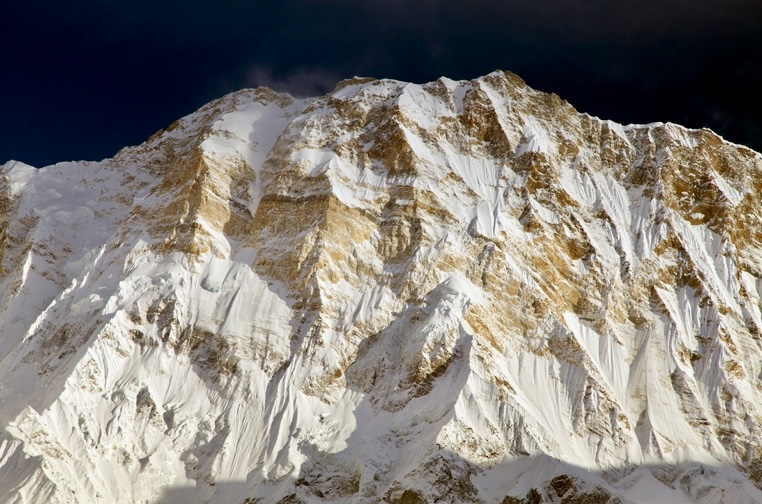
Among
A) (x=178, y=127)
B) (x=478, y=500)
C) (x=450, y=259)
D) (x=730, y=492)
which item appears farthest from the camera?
(x=178, y=127)

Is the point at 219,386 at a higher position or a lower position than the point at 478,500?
higher

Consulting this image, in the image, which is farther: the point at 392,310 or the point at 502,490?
the point at 392,310

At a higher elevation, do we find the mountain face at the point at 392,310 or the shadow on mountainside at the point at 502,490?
the mountain face at the point at 392,310

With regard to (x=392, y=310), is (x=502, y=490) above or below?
below

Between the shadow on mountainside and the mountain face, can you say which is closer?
the shadow on mountainside

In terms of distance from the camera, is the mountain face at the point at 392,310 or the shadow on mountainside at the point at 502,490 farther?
the mountain face at the point at 392,310

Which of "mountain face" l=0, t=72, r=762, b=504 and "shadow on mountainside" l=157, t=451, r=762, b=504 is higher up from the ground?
"mountain face" l=0, t=72, r=762, b=504

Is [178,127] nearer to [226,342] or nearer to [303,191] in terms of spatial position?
[303,191]

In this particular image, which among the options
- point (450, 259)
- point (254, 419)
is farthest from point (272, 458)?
point (450, 259)
